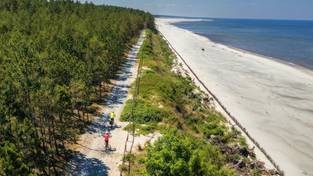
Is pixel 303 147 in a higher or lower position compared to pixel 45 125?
lower

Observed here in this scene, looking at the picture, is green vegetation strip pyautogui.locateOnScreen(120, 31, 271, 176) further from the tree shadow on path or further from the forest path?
the tree shadow on path

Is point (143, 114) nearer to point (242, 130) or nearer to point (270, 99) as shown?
point (242, 130)

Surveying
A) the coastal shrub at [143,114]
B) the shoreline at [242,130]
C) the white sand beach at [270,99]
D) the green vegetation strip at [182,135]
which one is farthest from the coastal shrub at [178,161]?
the coastal shrub at [143,114]

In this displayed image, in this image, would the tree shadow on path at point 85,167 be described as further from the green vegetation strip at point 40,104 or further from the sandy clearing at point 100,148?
the green vegetation strip at point 40,104

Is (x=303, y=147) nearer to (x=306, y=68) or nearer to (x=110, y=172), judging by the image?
(x=110, y=172)

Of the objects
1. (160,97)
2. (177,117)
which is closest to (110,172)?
(177,117)
